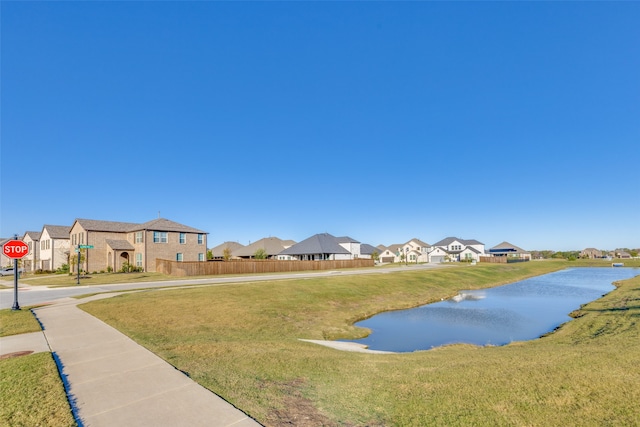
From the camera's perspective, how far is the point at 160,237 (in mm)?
45875

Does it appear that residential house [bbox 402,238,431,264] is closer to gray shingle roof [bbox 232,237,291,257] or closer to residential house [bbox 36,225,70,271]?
gray shingle roof [bbox 232,237,291,257]

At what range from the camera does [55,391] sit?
5.49m

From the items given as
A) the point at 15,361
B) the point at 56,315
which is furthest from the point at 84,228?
the point at 15,361

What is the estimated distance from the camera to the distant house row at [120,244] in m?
44.2

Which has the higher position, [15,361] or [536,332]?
[15,361]

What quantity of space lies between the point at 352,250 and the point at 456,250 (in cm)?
4251

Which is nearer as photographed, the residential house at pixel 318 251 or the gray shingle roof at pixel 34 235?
the gray shingle roof at pixel 34 235

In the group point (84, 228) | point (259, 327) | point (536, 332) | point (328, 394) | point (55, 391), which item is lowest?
point (536, 332)

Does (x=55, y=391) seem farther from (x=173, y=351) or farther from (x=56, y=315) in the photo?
(x=56, y=315)

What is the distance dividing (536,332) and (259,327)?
1475 cm

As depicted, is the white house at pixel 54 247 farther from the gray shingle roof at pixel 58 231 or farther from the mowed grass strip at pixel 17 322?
the mowed grass strip at pixel 17 322

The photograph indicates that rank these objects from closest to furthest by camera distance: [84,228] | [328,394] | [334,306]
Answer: [328,394] < [334,306] < [84,228]

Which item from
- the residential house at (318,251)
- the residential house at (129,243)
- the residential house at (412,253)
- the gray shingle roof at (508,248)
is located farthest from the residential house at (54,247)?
the gray shingle roof at (508,248)

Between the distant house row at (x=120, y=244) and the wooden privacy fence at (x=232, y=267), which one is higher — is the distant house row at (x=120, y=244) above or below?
above
